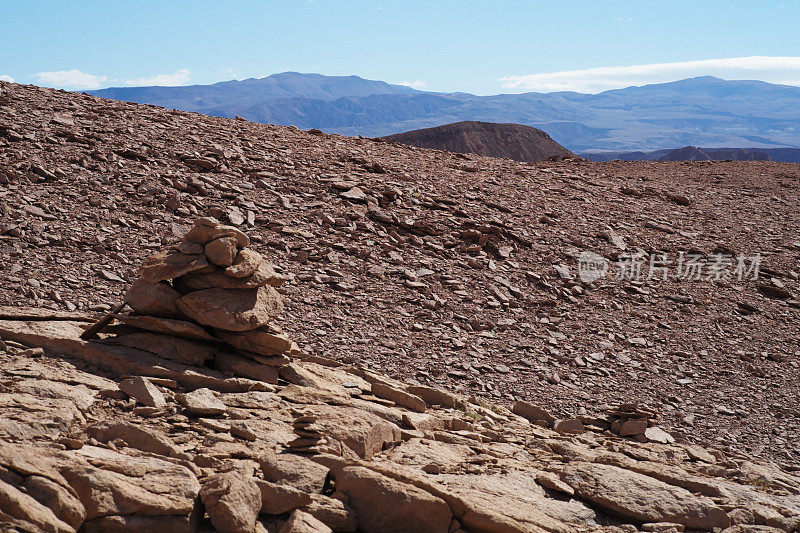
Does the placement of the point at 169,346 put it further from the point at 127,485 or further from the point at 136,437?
the point at 127,485

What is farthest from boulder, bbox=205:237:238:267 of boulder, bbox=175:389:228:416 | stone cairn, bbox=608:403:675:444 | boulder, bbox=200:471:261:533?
stone cairn, bbox=608:403:675:444

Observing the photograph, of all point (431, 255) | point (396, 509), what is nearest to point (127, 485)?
point (396, 509)

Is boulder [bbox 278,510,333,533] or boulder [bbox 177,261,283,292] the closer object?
boulder [bbox 278,510,333,533]

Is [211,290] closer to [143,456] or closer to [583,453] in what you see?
[143,456]

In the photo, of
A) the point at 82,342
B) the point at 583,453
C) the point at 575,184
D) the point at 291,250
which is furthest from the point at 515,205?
the point at 82,342

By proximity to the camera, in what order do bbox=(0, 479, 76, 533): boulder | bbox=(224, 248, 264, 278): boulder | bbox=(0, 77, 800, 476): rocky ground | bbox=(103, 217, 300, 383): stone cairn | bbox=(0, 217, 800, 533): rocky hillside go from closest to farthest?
1. bbox=(0, 479, 76, 533): boulder
2. bbox=(0, 217, 800, 533): rocky hillside
3. bbox=(103, 217, 300, 383): stone cairn
4. bbox=(224, 248, 264, 278): boulder
5. bbox=(0, 77, 800, 476): rocky ground

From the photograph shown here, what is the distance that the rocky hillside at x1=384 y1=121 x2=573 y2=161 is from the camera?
67.1 m

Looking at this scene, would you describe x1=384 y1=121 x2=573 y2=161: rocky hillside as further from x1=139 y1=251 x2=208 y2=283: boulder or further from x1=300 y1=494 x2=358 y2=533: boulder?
x1=300 y1=494 x2=358 y2=533: boulder

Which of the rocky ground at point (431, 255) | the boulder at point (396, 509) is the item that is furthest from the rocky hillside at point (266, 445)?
Result: the rocky ground at point (431, 255)

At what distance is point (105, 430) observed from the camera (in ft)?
17.6

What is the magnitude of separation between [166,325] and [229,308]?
29.7 inches

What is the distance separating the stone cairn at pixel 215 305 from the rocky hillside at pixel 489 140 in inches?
2296

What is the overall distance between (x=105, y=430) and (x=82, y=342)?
2370 mm

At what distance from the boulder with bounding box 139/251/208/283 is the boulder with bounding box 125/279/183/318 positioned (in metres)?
0.10
